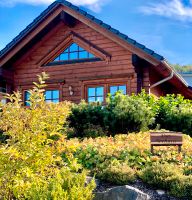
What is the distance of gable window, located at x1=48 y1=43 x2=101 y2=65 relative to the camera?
1633cm

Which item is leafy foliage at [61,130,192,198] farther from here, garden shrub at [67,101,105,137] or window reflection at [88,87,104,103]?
window reflection at [88,87,104,103]

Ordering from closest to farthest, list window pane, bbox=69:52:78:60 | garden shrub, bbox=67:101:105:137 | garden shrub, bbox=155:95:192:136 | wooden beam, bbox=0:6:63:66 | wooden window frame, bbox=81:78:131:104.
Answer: garden shrub, bbox=67:101:105:137
garden shrub, bbox=155:95:192:136
wooden window frame, bbox=81:78:131:104
wooden beam, bbox=0:6:63:66
window pane, bbox=69:52:78:60

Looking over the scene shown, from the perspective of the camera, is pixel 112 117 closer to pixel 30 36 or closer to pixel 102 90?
pixel 102 90

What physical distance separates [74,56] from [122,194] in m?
10.8

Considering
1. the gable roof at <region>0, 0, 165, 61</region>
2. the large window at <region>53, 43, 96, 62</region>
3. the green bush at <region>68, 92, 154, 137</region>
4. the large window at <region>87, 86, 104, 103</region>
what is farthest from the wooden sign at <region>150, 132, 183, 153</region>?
the large window at <region>53, 43, 96, 62</region>

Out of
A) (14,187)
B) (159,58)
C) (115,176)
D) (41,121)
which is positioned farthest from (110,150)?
(159,58)

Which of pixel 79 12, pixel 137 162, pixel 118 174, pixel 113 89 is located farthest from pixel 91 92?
pixel 118 174

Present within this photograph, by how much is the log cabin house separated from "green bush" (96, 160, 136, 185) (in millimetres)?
7320

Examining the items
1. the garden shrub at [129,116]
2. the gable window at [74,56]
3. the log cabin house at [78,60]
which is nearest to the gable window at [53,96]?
the log cabin house at [78,60]

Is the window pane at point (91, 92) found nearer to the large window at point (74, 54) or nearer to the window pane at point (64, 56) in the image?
the large window at point (74, 54)

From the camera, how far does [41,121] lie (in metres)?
6.19

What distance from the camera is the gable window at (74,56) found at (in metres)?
16.3

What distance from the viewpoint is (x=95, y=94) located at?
52.5ft

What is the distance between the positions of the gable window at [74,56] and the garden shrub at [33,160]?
1000 cm
